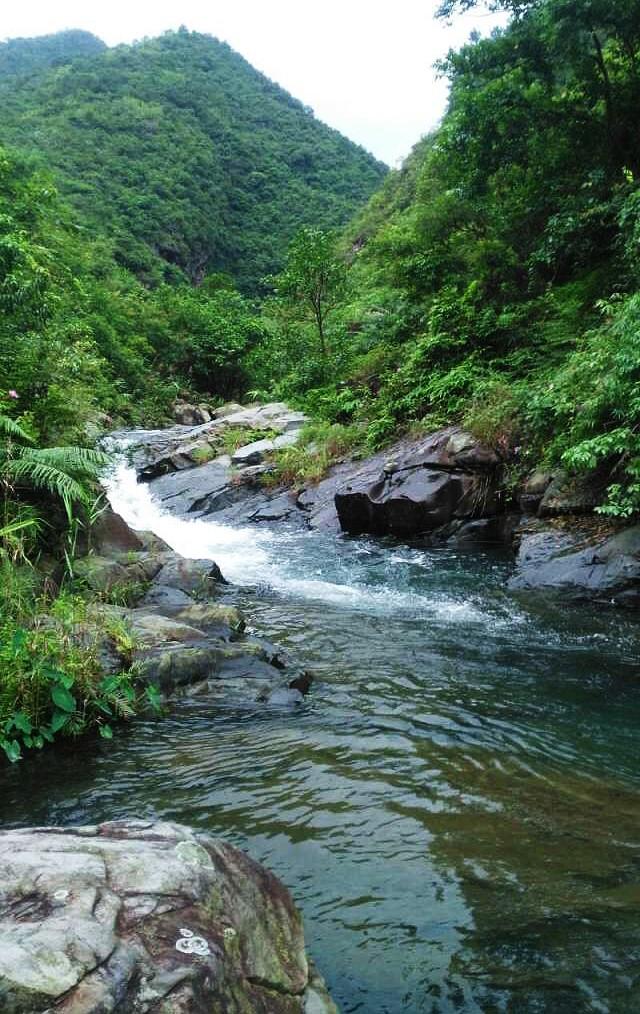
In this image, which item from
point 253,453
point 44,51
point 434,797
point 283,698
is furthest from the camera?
point 44,51

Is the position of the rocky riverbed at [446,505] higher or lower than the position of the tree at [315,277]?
lower

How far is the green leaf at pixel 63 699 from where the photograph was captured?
4.58 metres

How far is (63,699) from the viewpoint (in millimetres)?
4594

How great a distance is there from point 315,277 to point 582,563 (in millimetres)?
15016

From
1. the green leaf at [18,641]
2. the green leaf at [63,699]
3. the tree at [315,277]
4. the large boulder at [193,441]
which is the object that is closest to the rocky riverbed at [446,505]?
the large boulder at [193,441]

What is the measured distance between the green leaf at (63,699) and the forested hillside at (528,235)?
23.3 feet

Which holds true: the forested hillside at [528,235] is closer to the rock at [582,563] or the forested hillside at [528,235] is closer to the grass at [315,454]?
the grass at [315,454]

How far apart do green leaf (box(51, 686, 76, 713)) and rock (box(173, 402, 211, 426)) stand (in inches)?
1162

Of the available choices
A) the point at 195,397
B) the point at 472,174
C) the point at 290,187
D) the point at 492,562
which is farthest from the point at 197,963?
the point at 290,187

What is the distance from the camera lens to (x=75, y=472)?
7.66m

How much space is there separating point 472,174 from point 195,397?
89.6ft

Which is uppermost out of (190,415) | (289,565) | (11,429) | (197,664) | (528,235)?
(528,235)

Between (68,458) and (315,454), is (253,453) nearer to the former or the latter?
(315,454)

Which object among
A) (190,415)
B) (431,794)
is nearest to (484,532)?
(431,794)
